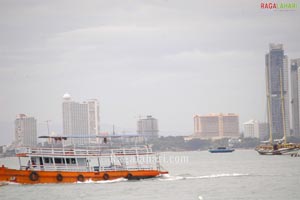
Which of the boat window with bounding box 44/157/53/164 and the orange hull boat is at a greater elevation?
the boat window with bounding box 44/157/53/164

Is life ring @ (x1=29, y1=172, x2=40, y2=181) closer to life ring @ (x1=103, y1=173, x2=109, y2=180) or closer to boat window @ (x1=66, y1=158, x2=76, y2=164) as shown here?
boat window @ (x1=66, y1=158, x2=76, y2=164)

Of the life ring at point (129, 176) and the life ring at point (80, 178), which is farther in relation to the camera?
the life ring at point (129, 176)

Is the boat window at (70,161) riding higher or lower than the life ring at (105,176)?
higher

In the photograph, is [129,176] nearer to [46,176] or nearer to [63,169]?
[63,169]

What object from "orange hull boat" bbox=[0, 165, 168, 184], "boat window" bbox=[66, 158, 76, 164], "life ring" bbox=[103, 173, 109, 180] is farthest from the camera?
"life ring" bbox=[103, 173, 109, 180]

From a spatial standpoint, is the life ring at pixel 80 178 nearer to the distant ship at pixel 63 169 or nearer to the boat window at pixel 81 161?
the distant ship at pixel 63 169

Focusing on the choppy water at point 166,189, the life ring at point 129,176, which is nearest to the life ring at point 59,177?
the choppy water at point 166,189

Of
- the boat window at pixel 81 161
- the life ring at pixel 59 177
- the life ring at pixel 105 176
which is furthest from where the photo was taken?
the life ring at pixel 105 176

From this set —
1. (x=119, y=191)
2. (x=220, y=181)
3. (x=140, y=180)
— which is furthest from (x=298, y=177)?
(x=119, y=191)

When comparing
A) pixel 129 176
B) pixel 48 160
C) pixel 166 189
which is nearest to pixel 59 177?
pixel 48 160


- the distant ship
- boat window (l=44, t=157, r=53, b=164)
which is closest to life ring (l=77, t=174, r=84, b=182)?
the distant ship

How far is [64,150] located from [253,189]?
1665 cm

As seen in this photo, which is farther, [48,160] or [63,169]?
[63,169]

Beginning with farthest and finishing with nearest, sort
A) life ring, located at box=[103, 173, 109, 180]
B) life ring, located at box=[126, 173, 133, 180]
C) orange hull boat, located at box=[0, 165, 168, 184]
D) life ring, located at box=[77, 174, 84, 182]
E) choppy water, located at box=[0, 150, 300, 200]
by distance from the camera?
life ring, located at box=[126, 173, 133, 180], life ring, located at box=[103, 173, 109, 180], life ring, located at box=[77, 174, 84, 182], orange hull boat, located at box=[0, 165, 168, 184], choppy water, located at box=[0, 150, 300, 200]
